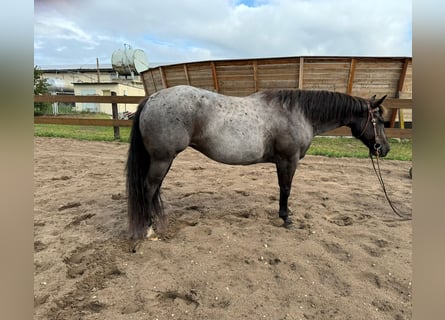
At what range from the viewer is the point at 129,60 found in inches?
709

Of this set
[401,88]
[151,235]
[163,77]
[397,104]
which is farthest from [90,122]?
[401,88]

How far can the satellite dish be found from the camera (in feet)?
57.7

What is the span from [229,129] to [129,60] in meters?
17.3

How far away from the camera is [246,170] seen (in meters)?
5.48

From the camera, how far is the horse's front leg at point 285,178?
3135 mm

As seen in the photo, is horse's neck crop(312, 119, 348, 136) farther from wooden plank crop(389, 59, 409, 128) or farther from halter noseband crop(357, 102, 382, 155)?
wooden plank crop(389, 59, 409, 128)

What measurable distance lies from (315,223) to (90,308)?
2.29m

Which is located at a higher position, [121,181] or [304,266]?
[121,181]

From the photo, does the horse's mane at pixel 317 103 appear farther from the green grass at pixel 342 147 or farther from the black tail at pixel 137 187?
the green grass at pixel 342 147

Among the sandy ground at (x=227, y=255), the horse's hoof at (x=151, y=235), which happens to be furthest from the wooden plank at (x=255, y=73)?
the horse's hoof at (x=151, y=235)

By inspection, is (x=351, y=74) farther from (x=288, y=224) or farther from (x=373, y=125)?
(x=288, y=224)
